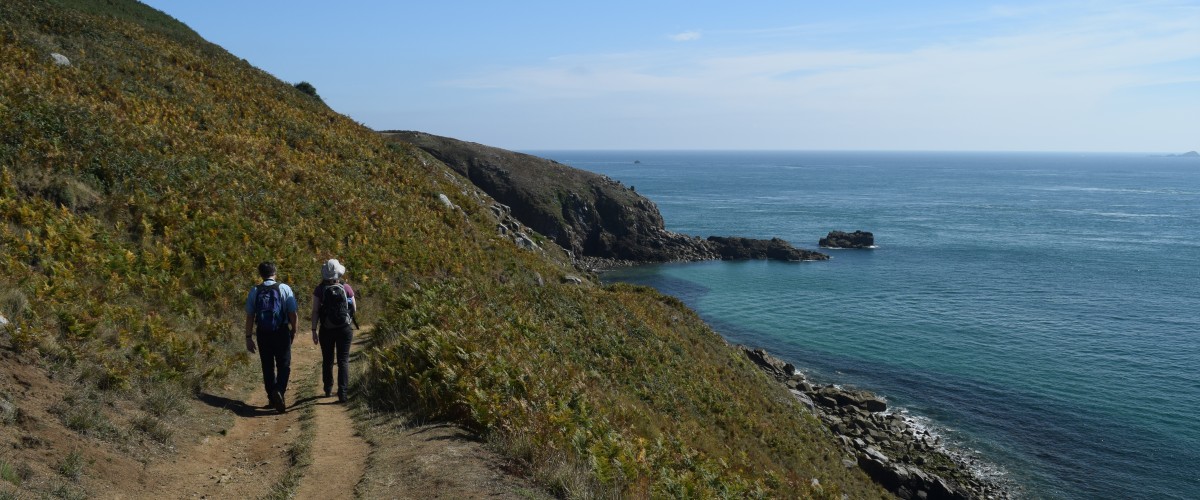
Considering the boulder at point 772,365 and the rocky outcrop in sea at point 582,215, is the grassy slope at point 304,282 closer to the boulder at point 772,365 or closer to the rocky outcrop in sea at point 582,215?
the boulder at point 772,365

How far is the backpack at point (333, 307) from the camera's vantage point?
452 inches

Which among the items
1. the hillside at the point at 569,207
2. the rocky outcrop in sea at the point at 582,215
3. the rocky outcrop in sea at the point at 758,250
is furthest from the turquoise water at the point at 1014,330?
the hillside at the point at 569,207

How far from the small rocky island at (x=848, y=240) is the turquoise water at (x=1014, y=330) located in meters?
2.86

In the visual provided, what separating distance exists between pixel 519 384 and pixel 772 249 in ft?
295

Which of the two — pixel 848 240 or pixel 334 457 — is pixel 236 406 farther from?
pixel 848 240

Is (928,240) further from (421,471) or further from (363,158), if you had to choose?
(421,471)

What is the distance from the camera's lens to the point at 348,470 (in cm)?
874

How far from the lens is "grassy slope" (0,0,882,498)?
1074cm

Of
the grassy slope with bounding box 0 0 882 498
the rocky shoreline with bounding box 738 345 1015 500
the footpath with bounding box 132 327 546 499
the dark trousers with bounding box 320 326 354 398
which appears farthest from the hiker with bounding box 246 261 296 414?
the rocky shoreline with bounding box 738 345 1015 500

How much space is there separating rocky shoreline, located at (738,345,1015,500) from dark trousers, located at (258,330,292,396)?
24314mm

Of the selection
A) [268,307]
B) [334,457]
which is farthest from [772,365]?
[334,457]

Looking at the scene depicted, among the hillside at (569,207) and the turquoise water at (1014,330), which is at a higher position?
the hillside at (569,207)

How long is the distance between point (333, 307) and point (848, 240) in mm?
101044

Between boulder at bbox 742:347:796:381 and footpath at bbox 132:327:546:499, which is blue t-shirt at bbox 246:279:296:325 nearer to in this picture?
footpath at bbox 132:327:546:499
